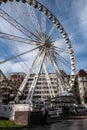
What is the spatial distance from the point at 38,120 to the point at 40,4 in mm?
26007

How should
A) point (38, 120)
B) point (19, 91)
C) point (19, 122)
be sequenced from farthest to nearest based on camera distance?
point (19, 91) → point (38, 120) → point (19, 122)

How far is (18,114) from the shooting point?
27.6m

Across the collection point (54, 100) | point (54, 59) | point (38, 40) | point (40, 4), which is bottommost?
point (54, 100)

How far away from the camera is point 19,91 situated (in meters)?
42.2

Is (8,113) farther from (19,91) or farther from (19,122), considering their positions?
(19,91)

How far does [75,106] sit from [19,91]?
66.3ft

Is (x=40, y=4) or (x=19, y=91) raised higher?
(x=40, y=4)

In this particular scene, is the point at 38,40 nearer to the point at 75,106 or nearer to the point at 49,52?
the point at 49,52

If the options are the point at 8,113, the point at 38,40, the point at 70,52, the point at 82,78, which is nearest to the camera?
the point at 8,113

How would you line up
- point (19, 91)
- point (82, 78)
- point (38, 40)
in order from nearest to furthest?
point (19, 91) → point (38, 40) → point (82, 78)

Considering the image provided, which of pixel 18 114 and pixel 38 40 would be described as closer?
pixel 18 114

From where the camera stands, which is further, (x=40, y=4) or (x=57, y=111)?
(x=40, y=4)

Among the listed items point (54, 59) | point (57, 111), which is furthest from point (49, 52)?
point (57, 111)

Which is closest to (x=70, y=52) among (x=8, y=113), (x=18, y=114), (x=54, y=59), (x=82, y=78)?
(x=54, y=59)
